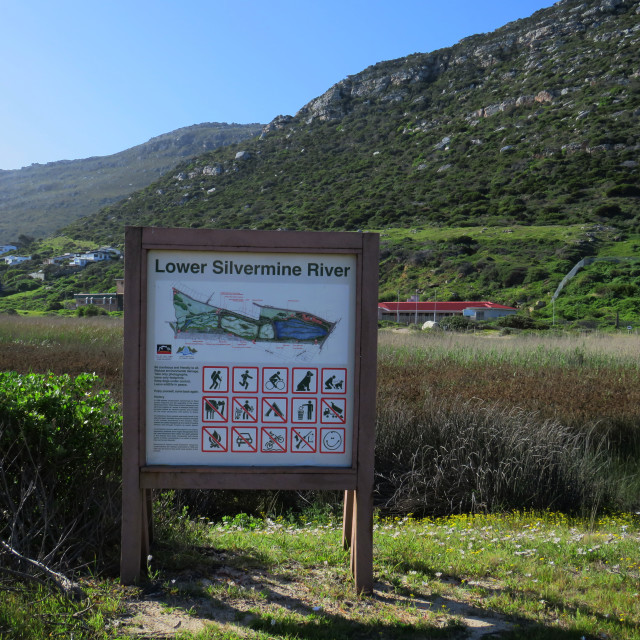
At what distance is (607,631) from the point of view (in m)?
3.01

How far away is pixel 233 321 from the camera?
129 inches

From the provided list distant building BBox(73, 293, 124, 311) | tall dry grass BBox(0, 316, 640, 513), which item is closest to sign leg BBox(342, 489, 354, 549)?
tall dry grass BBox(0, 316, 640, 513)

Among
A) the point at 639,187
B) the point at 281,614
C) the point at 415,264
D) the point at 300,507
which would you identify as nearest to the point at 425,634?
the point at 281,614

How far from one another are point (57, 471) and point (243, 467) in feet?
4.81

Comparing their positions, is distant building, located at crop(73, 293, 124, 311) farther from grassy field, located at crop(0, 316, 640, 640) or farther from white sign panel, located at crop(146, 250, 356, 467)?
white sign panel, located at crop(146, 250, 356, 467)

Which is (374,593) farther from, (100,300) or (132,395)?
(100,300)

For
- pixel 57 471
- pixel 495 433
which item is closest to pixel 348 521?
pixel 57 471

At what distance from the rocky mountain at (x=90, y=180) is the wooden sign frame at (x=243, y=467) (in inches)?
4932

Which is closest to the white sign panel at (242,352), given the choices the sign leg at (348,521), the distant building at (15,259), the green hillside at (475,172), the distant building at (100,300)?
the sign leg at (348,521)

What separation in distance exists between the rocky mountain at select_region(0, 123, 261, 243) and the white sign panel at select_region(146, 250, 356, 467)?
125315 mm

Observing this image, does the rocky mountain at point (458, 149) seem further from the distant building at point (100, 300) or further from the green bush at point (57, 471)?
the green bush at point (57, 471)

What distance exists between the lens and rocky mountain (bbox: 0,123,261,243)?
12982 centimetres

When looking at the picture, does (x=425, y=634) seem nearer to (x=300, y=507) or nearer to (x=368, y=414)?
(x=368, y=414)

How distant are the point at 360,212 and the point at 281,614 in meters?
53.3
